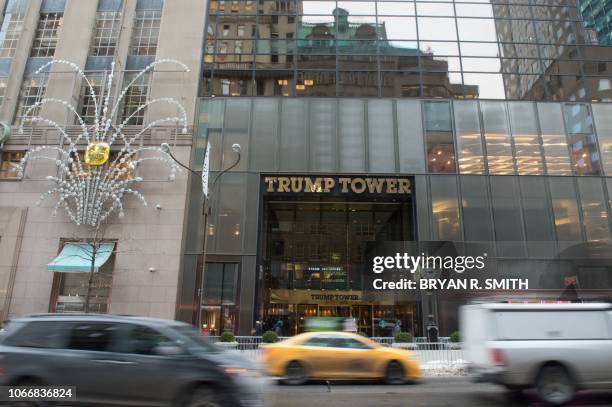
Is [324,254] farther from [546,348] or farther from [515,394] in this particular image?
[546,348]

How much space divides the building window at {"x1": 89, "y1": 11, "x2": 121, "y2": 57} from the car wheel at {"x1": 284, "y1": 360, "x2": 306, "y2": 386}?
24930 millimetres

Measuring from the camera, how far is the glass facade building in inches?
962

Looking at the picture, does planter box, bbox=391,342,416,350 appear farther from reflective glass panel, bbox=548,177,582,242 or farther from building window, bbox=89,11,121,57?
building window, bbox=89,11,121,57

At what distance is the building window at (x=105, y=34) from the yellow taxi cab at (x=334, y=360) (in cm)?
2463

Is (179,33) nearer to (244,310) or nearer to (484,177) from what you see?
(244,310)

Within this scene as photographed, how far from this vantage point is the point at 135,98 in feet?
90.9

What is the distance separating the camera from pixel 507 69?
28.1 meters

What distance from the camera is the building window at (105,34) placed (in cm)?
2864

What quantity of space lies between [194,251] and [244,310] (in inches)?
171

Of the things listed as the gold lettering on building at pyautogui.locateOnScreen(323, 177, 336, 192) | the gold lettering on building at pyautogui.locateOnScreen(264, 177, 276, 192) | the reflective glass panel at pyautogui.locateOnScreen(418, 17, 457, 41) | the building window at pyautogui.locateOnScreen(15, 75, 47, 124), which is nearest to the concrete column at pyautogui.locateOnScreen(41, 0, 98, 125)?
the building window at pyautogui.locateOnScreen(15, 75, 47, 124)

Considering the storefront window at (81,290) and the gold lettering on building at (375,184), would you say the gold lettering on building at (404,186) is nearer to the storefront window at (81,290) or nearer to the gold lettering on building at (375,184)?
the gold lettering on building at (375,184)

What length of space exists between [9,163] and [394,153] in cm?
2323

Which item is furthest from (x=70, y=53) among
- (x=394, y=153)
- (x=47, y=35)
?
(x=394, y=153)

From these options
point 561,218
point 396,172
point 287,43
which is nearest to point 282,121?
point 287,43
